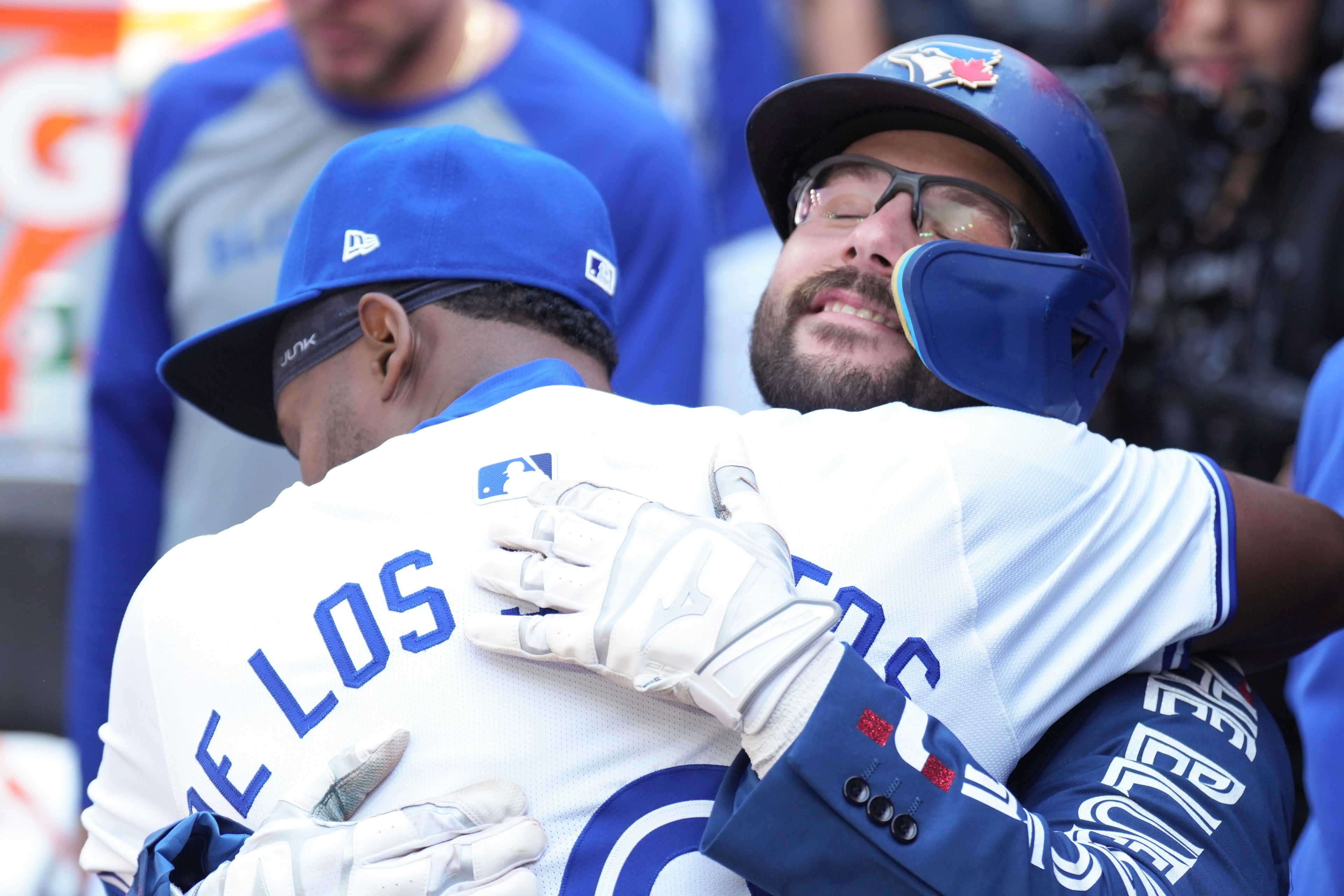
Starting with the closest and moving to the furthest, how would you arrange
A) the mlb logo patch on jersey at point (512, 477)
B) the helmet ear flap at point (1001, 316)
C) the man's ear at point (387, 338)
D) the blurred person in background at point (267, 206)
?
the mlb logo patch on jersey at point (512, 477)
the man's ear at point (387, 338)
the helmet ear flap at point (1001, 316)
the blurred person in background at point (267, 206)

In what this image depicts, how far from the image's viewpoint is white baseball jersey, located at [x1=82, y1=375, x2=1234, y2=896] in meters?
1.62

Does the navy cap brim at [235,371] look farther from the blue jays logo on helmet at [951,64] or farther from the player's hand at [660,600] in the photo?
the blue jays logo on helmet at [951,64]

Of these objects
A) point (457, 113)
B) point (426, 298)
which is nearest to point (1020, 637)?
point (426, 298)

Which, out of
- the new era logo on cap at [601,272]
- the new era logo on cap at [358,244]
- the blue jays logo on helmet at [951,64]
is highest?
the blue jays logo on helmet at [951,64]

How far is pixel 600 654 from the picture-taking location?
1.56 meters

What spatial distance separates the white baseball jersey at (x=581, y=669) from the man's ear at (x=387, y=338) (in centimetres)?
22

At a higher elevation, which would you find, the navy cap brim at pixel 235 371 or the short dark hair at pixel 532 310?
the short dark hair at pixel 532 310

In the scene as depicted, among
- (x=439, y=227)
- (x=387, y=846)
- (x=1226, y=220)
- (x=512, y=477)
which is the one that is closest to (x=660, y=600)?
(x=512, y=477)

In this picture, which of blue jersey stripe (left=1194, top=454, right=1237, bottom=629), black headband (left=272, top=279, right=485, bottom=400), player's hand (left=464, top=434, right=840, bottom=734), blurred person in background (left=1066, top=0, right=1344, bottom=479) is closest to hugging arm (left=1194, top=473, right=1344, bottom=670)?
blue jersey stripe (left=1194, top=454, right=1237, bottom=629)

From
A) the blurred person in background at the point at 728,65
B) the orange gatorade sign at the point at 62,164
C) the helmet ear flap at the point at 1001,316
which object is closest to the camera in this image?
the helmet ear flap at the point at 1001,316

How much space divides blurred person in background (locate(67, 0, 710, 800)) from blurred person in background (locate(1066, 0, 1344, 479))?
1.55m

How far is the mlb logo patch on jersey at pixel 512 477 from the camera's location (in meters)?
1.73

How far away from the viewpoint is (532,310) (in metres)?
2.09

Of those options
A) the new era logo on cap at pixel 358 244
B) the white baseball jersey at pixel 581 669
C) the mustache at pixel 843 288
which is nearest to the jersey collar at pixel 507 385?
the white baseball jersey at pixel 581 669
